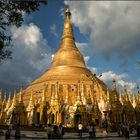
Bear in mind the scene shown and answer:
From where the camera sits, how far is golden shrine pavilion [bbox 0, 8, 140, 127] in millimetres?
49344

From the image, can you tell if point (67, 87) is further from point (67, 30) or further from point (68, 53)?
point (67, 30)

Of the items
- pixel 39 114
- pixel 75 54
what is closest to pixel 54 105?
pixel 39 114

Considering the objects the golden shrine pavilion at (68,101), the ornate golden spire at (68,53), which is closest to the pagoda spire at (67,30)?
the ornate golden spire at (68,53)

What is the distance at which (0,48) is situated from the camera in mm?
18344

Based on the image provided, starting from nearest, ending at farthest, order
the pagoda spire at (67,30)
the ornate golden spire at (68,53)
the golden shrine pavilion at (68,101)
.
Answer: the golden shrine pavilion at (68,101), the ornate golden spire at (68,53), the pagoda spire at (67,30)

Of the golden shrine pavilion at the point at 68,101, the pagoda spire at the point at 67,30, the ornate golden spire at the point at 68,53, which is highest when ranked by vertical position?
the pagoda spire at the point at 67,30

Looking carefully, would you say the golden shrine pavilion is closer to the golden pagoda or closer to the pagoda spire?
the golden pagoda

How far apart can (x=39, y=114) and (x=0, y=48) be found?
34818 millimetres

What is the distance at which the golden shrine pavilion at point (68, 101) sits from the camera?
4934 cm

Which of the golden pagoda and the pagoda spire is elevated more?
the pagoda spire

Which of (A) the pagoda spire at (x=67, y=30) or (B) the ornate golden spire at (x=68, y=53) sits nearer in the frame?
(B) the ornate golden spire at (x=68, y=53)

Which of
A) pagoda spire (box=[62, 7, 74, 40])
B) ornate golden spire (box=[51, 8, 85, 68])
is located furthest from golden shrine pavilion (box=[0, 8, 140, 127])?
pagoda spire (box=[62, 7, 74, 40])

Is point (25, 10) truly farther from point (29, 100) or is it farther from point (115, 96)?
point (29, 100)

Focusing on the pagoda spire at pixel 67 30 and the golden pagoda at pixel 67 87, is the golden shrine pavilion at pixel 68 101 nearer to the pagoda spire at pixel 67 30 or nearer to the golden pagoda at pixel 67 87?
the golden pagoda at pixel 67 87
